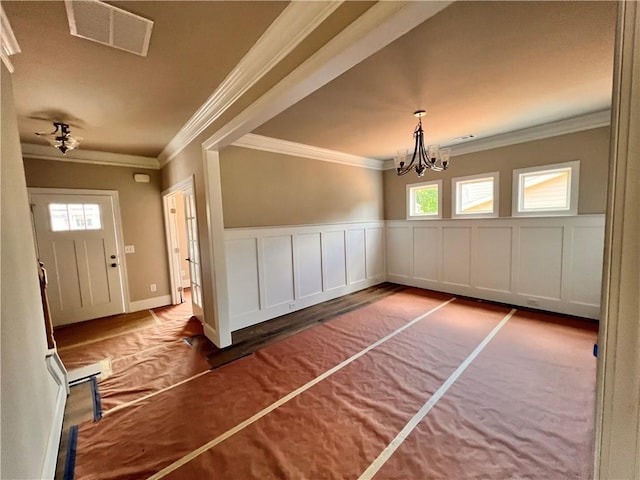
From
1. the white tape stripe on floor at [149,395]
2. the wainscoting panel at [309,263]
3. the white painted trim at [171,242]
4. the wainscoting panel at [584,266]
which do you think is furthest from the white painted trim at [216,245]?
the wainscoting panel at [584,266]

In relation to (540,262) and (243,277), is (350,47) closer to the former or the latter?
(243,277)

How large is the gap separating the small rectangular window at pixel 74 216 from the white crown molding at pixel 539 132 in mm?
5820

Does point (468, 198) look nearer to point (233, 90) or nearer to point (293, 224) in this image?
point (293, 224)

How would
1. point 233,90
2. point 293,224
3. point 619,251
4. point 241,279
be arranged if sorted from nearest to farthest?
point 619,251, point 233,90, point 241,279, point 293,224

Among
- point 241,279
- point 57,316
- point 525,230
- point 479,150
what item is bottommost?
point 57,316

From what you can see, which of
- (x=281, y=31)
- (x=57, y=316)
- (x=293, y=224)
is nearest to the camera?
(x=281, y=31)

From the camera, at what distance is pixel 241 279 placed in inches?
142

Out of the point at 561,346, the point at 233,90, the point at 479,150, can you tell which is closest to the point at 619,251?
the point at 233,90

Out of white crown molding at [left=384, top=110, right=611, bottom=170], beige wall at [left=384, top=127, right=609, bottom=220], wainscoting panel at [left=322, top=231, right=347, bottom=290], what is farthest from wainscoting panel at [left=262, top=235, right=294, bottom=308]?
white crown molding at [left=384, top=110, right=611, bottom=170]

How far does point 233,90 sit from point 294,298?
2.92 meters

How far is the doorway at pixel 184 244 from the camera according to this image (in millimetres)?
3596

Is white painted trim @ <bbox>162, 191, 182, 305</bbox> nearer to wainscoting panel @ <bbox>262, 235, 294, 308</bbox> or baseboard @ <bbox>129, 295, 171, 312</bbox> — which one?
baseboard @ <bbox>129, 295, 171, 312</bbox>

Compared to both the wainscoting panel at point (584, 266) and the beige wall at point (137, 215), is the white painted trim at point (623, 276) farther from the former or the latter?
the beige wall at point (137, 215)

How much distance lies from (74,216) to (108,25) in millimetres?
3540
